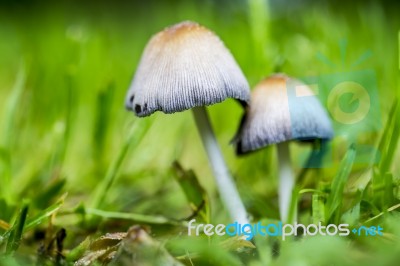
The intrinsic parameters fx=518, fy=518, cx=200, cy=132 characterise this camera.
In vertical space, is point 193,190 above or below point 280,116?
below

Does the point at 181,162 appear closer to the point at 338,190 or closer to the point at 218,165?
the point at 218,165

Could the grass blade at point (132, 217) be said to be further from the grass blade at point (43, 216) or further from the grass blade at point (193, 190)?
the grass blade at point (43, 216)

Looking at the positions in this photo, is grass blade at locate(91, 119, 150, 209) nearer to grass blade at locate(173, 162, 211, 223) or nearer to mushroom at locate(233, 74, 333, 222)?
grass blade at locate(173, 162, 211, 223)

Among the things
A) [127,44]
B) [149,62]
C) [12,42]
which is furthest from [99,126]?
[12,42]

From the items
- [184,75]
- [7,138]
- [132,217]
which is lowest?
[132,217]

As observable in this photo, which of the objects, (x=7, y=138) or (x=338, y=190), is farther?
(x=7, y=138)

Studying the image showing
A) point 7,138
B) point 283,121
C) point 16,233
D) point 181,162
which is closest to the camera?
point 16,233

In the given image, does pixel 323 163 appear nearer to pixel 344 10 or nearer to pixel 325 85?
pixel 325 85

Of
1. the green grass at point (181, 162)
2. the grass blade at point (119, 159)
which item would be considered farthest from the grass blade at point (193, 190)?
the grass blade at point (119, 159)

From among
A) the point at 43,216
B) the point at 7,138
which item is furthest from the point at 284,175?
the point at 7,138
